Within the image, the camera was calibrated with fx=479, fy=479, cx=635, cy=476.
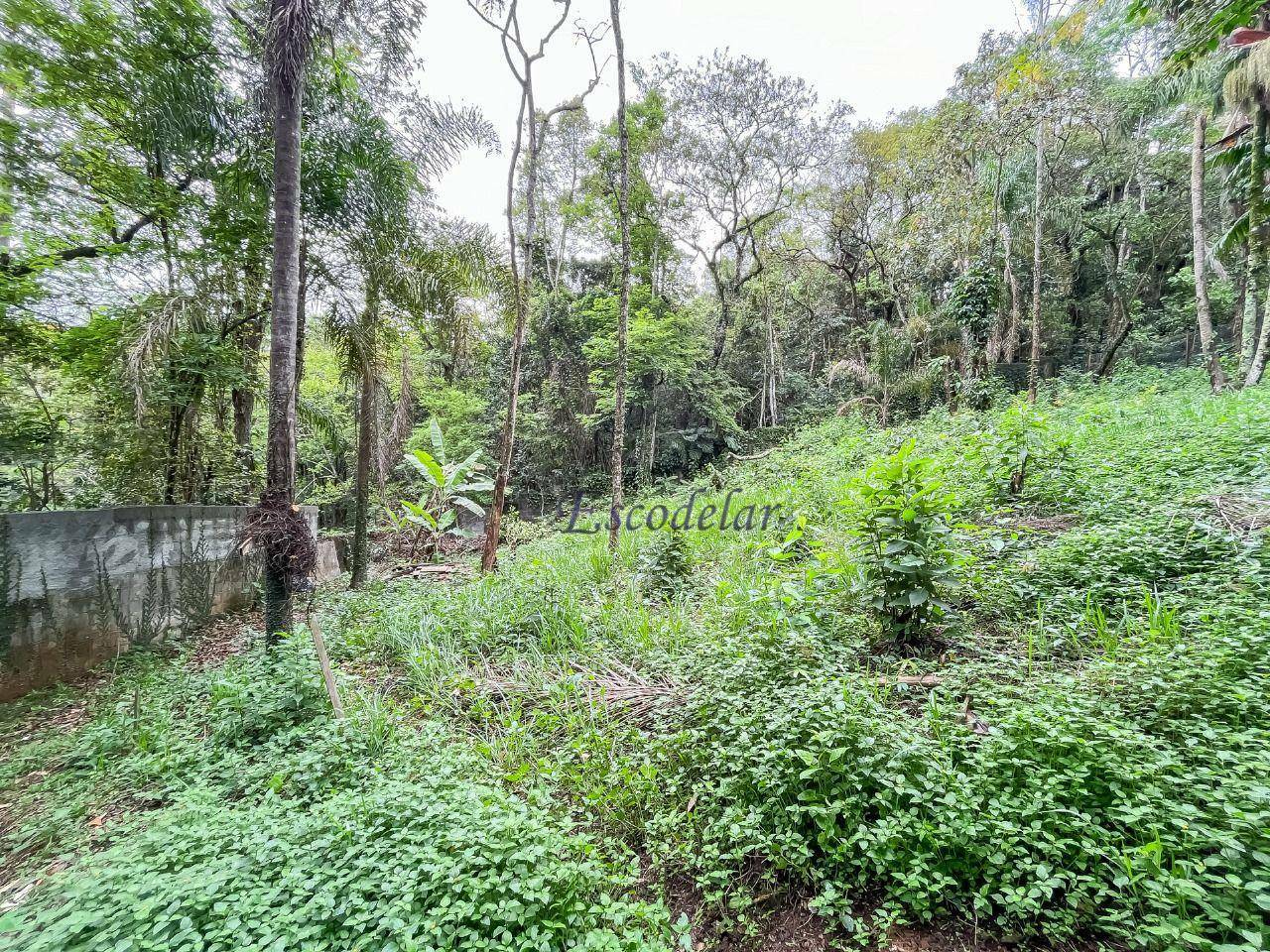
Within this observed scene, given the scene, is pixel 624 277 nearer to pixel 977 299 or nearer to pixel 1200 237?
pixel 977 299

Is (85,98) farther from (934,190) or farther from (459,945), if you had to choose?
(934,190)

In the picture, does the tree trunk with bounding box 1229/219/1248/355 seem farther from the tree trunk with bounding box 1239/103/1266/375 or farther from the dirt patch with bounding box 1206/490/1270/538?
the dirt patch with bounding box 1206/490/1270/538

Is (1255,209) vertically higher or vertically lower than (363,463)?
higher

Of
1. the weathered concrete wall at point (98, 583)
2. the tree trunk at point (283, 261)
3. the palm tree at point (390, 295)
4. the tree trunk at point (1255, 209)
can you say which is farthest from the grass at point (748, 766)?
the tree trunk at point (1255, 209)

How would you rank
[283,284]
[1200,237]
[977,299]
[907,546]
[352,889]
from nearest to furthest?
[352,889]
[907,546]
[283,284]
[1200,237]
[977,299]

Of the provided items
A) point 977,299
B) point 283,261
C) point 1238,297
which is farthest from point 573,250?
point 1238,297

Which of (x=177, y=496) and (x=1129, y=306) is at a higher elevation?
(x=1129, y=306)

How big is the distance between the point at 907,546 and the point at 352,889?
336 centimetres

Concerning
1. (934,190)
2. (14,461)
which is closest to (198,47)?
(14,461)

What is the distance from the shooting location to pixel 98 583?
4.95 meters

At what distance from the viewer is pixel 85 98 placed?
5.52 meters

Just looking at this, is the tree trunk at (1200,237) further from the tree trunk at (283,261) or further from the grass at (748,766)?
the tree trunk at (283,261)

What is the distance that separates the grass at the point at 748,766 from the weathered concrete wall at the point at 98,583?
0.73m

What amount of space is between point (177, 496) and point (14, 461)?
1593mm
